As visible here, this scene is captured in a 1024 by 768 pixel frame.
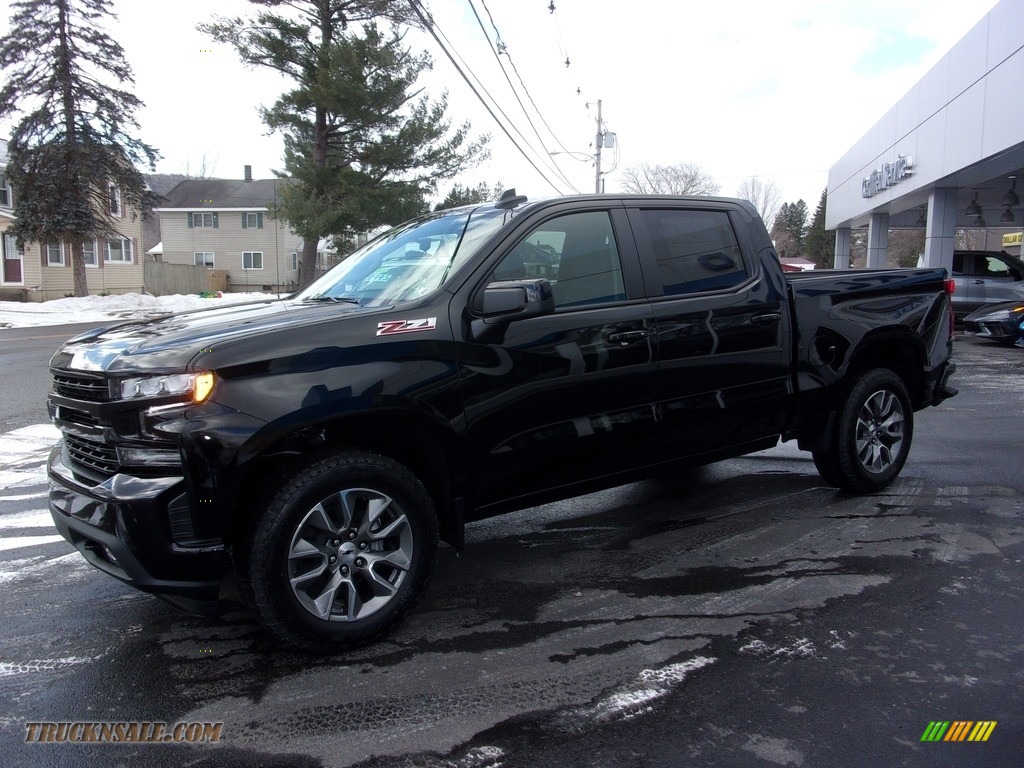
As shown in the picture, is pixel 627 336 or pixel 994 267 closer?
pixel 627 336

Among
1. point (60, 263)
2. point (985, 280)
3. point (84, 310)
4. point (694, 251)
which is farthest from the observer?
point (60, 263)

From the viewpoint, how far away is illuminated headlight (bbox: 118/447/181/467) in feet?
9.73

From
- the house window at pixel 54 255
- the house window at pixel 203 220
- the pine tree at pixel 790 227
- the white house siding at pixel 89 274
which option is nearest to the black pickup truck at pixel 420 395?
the white house siding at pixel 89 274

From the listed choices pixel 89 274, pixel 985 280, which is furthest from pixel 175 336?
pixel 89 274

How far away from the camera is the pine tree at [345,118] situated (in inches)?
1003

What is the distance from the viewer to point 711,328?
14.4 feet

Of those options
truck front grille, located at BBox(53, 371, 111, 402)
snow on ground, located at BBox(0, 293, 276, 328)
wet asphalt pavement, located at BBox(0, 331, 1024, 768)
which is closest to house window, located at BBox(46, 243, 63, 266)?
snow on ground, located at BBox(0, 293, 276, 328)

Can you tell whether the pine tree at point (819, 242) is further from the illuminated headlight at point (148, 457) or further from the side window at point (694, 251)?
the illuminated headlight at point (148, 457)

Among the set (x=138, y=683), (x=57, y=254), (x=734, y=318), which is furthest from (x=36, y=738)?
(x=57, y=254)

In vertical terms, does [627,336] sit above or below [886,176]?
below

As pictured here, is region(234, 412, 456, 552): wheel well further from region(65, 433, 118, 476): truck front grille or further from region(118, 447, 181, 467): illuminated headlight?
region(65, 433, 118, 476): truck front grille

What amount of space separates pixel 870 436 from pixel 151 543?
4.60m

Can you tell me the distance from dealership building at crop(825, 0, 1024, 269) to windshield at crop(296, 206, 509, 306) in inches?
518

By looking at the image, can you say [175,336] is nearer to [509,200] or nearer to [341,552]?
[341,552]
